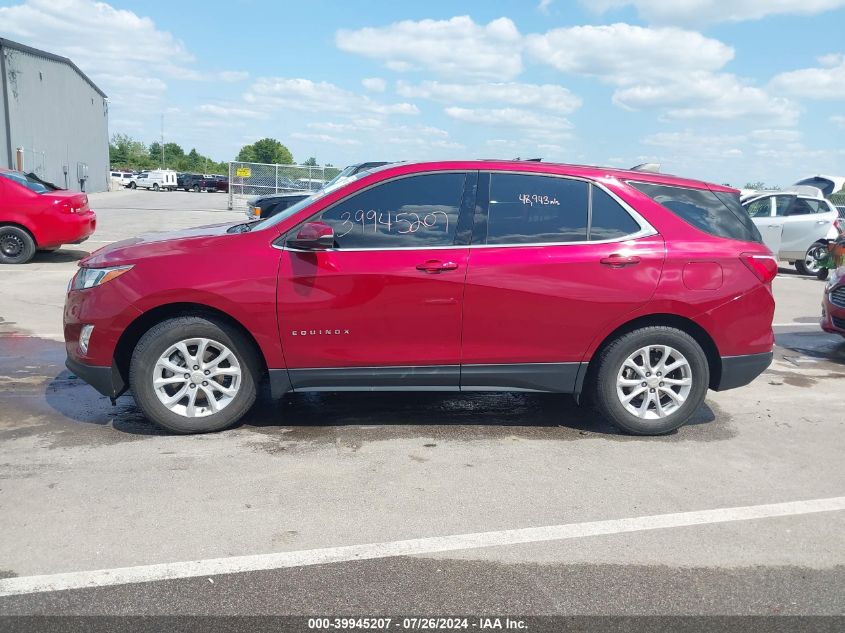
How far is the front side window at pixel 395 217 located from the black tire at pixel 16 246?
9963mm

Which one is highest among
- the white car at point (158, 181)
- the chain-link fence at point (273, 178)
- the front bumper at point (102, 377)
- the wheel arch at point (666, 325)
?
the white car at point (158, 181)

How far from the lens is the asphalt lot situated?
9.98ft

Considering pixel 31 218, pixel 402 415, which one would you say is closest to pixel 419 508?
pixel 402 415

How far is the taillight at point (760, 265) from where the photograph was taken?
194 inches

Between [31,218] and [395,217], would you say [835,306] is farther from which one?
[31,218]

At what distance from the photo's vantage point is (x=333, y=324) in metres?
4.61

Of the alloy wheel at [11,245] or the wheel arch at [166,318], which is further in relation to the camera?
the alloy wheel at [11,245]

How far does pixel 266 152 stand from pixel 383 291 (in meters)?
124

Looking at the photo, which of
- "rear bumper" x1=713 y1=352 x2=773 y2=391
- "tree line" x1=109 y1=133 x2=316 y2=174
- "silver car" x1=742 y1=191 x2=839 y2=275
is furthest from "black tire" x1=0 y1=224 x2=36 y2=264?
"tree line" x1=109 y1=133 x2=316 y2=174

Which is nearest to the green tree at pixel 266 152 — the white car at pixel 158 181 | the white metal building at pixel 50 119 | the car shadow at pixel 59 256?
the white car at pixel 158 181

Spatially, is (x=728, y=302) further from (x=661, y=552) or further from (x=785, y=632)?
(x=785, y=632)

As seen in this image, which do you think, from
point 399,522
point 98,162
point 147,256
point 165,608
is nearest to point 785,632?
point 399,522

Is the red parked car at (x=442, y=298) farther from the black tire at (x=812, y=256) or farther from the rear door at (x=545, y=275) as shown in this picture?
the black tire at (x=812, y=256)

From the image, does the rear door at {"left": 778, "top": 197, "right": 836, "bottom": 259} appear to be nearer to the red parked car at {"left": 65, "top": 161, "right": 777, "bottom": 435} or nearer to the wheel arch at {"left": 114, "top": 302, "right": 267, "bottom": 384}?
the red parked car at {"left": 65, "top": 161, "right": 777, "bottom": 435}
